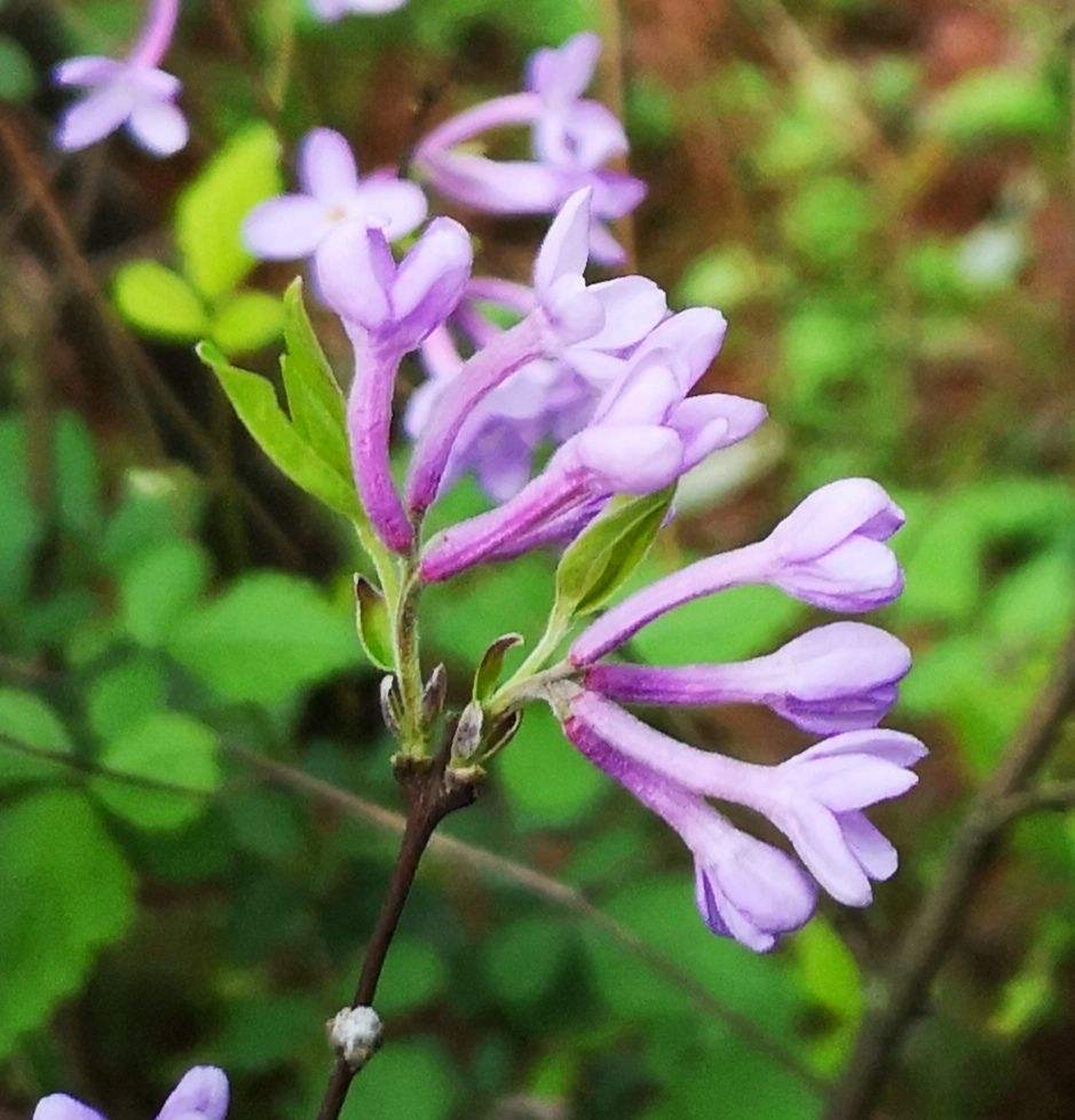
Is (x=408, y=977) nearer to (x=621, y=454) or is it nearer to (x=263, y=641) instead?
(x=263, y=641)

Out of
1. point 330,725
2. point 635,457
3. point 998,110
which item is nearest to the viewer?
point 635,457

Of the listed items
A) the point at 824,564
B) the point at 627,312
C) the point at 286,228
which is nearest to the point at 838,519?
the point at 824,564

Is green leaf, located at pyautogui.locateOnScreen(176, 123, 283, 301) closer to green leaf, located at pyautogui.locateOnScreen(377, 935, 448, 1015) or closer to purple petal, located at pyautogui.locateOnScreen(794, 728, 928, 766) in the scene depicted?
green leaf, located at pyautogui.locateOnScreen(377, 935, 448, 1015)

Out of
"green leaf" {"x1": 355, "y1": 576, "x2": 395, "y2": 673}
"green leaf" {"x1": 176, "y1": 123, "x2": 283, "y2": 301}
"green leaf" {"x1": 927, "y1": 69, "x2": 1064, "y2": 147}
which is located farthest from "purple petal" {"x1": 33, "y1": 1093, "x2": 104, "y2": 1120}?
"green leaf" {"x1": 927, "y1": 69, "x2": 1064, "y2": 147}

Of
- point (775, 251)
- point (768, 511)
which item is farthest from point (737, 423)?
point (775, 251)

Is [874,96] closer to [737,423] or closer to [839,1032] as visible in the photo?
[839,1032]
